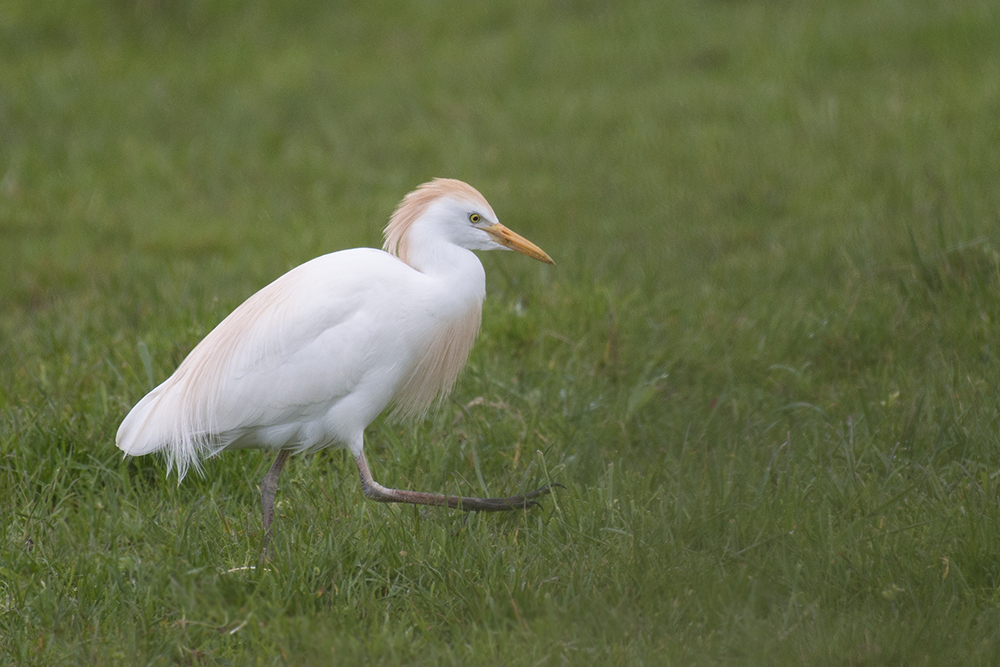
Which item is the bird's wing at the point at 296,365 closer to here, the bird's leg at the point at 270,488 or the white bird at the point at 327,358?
the white bird at the point at 327,358

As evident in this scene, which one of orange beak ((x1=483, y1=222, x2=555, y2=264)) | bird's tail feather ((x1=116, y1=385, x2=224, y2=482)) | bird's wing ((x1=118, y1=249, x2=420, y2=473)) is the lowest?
bird's tail feather ((x1=116, y1=385, x2=224, y2=482))

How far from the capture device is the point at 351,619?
2875 mm

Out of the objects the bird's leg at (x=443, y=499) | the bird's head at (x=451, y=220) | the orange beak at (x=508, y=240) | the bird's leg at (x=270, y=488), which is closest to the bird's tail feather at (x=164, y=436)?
the bird's leg at (x=270, y=488)

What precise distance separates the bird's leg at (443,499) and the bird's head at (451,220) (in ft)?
2.65

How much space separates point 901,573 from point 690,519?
24.0 inches

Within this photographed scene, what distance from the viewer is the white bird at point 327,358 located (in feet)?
11.3

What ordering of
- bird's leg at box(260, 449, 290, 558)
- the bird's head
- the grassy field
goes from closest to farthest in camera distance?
the grassy field
bird's leg at box(260, 449, 290, 558)
the bird's head

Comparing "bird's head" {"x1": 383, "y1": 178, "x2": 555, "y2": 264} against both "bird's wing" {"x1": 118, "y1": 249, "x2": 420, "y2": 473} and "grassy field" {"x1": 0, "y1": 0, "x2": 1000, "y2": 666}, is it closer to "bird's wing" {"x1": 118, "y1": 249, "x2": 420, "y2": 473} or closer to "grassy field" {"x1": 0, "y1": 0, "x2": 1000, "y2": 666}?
"bird's wing" {"x1": 118, "y1": 249, "x2": 420, "y2": 473}

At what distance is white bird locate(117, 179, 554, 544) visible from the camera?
346 centimetres

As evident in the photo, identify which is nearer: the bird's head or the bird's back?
the bird's back

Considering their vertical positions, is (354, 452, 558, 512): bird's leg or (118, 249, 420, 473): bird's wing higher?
(118, 249, 420, 473): bird's wing

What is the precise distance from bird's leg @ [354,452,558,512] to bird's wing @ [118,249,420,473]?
0.28 meters

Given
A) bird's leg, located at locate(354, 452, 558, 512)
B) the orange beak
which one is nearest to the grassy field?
bird's leg, located at locate(354, 452, 558, 512)

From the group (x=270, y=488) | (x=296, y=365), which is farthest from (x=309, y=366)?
(x=270, y=488)
